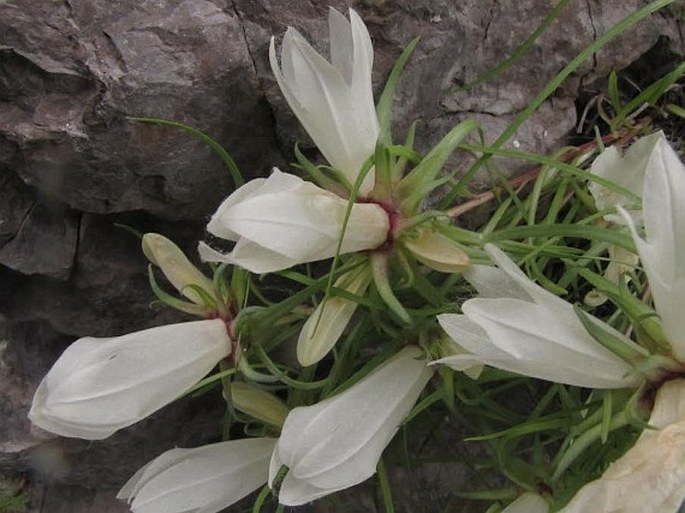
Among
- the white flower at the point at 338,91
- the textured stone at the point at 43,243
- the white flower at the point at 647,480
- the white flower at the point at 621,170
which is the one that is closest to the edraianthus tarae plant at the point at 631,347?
the white flower at the point at 647,480

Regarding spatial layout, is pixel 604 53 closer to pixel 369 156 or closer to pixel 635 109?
pixel 635 109

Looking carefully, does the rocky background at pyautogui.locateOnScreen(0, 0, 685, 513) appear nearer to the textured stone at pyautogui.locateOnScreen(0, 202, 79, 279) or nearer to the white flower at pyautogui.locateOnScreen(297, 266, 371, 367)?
the textured stone at pyautogui.locateOnScreen(0, 202, 79, 279)

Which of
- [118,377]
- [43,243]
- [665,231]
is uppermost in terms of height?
[665,231]

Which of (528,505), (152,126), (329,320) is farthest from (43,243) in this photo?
(528,505)

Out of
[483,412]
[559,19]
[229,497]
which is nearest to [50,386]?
[229,497]

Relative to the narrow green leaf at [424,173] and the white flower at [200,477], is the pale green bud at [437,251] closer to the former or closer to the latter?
the narrow green leaf at [424,173]

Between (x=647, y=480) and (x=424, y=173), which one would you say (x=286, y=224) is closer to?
(x=424, y=173)
